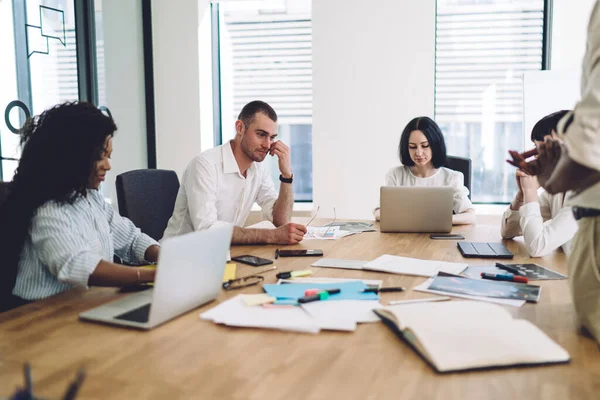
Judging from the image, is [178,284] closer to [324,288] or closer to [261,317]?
[261,317]

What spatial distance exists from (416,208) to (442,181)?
77 centimetres

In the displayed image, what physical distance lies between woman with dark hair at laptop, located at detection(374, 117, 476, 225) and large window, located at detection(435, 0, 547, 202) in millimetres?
1379

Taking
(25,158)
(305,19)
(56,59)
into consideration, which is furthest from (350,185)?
(25,158)

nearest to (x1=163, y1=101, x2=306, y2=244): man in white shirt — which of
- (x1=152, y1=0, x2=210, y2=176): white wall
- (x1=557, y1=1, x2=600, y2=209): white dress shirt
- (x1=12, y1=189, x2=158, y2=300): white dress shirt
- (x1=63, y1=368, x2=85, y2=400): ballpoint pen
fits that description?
(x1=12, y1=189, x2=158, y2=300): white dress shirt

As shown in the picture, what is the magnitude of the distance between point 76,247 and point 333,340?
79cm

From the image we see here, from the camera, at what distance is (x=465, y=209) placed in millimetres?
3135

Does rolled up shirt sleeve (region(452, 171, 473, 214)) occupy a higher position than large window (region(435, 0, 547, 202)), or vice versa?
large window (region(435, 0, 547, 202))

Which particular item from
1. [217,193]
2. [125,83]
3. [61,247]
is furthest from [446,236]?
[125,83]

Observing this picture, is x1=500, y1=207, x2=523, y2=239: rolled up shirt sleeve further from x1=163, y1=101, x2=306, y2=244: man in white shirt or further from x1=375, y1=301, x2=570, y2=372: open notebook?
x1=375, y1=301, x2=570, y2=372: open notebook

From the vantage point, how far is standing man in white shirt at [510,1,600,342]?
1001 millimetres

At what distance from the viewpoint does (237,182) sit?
2846 millimetres

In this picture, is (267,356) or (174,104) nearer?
(267,356)

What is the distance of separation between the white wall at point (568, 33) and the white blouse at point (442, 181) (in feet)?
5.86

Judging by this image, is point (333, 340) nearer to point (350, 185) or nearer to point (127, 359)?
point (127, 359)
